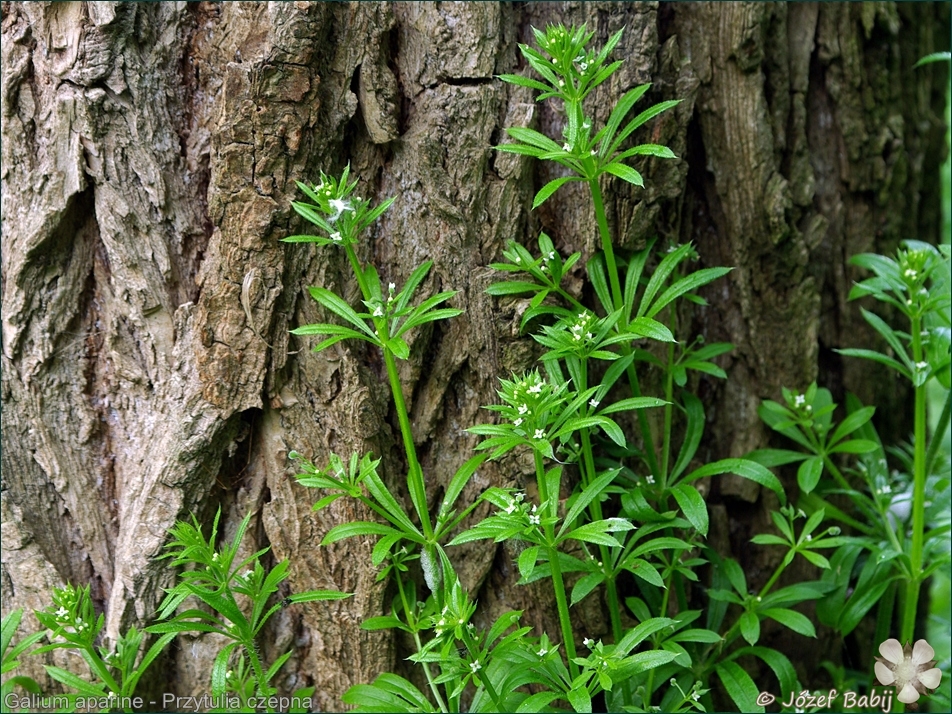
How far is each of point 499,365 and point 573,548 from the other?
25.8 inches

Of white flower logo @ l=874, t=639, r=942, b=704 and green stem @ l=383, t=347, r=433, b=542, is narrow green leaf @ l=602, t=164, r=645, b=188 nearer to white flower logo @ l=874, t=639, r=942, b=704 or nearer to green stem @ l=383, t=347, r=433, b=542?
green stem @ l=383, t=347, r=433, b=542

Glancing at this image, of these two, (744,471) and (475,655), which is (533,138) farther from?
(475,655)

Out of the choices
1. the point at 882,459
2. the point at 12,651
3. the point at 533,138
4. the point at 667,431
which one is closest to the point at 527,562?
the point at 667,431

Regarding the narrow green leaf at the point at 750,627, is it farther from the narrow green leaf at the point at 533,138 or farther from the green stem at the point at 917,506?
the narrow green leaf at the point at 533,138

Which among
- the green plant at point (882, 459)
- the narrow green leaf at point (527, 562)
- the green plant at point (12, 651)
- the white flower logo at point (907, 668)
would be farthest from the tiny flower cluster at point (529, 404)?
the green plant at point (12, 651)

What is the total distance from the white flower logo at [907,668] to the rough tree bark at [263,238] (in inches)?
38.6

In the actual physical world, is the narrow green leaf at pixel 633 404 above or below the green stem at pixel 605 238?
below

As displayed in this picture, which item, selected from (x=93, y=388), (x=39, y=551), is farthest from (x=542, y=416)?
(x=39, y=551)

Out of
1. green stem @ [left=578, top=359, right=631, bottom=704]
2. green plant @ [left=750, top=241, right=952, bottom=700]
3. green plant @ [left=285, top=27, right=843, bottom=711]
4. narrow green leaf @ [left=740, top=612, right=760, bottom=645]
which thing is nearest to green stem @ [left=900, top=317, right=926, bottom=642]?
green plant @ [left=750, top=241, right=952, bottom=700]

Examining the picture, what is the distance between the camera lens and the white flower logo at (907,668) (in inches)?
102

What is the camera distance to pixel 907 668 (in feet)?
8.59

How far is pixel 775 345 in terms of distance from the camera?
3.02 m

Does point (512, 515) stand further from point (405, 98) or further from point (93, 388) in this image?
point (93, 388)

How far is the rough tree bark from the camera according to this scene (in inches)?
95.5
